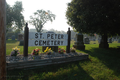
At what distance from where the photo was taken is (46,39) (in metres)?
5.66

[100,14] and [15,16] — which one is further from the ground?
[15,16]

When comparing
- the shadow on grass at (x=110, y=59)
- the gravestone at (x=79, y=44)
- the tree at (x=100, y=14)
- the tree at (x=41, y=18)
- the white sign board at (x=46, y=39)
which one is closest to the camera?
the shadow on grass at (x=110, y=59)

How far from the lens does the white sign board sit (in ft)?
17.4

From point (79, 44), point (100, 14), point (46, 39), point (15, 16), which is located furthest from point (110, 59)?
point (15, 16)

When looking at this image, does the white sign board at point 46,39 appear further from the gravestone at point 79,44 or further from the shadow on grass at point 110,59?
the gravestone at point 79,44

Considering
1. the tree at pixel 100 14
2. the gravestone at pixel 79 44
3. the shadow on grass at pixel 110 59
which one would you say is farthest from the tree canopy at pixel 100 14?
the shadow on grass at pixel 110 59

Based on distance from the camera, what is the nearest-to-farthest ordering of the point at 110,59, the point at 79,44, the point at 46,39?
the point at 46,39
the point at 110,59
the point at 79,44

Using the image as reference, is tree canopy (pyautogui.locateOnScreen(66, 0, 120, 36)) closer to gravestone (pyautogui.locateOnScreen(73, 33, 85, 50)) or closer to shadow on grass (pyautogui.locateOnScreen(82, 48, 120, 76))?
gravestone (pyautogui.locateOnScreen(73, 33, 85, 50))

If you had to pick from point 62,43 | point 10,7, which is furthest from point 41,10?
point 62,43

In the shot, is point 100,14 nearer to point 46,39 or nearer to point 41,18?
point 46,39

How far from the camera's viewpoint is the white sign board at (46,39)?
530 centimetres

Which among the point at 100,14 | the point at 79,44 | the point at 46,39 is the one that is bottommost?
the point at 79,44

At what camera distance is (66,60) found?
5.55 meters

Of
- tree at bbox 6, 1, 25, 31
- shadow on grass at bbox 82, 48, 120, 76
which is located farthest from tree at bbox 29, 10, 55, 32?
shadow on grass at bbox 82, 48, 120, 76
